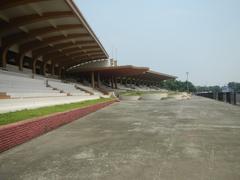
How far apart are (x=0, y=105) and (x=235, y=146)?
939 centimetres

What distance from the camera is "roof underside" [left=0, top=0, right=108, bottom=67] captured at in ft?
58.5

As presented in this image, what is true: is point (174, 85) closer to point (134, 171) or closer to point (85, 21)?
point (85, 21)

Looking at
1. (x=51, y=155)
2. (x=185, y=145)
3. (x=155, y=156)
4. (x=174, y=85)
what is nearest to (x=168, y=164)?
(x=155, y=156)

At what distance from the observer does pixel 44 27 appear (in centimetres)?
2266

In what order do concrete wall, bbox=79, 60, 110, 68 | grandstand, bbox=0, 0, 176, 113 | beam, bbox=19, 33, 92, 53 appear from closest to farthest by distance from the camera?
grandstand, bbox=0, 0, 176, 113, beam, bbox=19, 33, 92, 53, concrete wall, bbox=79, 60, 110, 68

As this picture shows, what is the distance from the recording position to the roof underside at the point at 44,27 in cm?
1783

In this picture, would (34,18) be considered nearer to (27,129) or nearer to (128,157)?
(27,129)

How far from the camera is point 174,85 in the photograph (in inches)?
5369

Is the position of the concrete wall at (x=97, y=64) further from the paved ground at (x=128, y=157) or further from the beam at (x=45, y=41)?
the paved ground at (x=128, y=157)

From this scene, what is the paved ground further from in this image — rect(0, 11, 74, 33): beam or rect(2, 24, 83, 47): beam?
rect(2, 24, 83, 47): beam

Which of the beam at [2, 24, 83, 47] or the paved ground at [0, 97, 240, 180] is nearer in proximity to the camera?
the paved ground at [0, 97, 240, 180]

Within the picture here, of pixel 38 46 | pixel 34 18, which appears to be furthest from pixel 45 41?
pixel 34 18

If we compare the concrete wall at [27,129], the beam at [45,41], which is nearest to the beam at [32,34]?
the beam at [45,41]

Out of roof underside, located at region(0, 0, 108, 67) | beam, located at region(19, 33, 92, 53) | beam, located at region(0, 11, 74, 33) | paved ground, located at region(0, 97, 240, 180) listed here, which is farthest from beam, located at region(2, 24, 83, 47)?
paved ground, located at region(0, 97, 240, 180)
